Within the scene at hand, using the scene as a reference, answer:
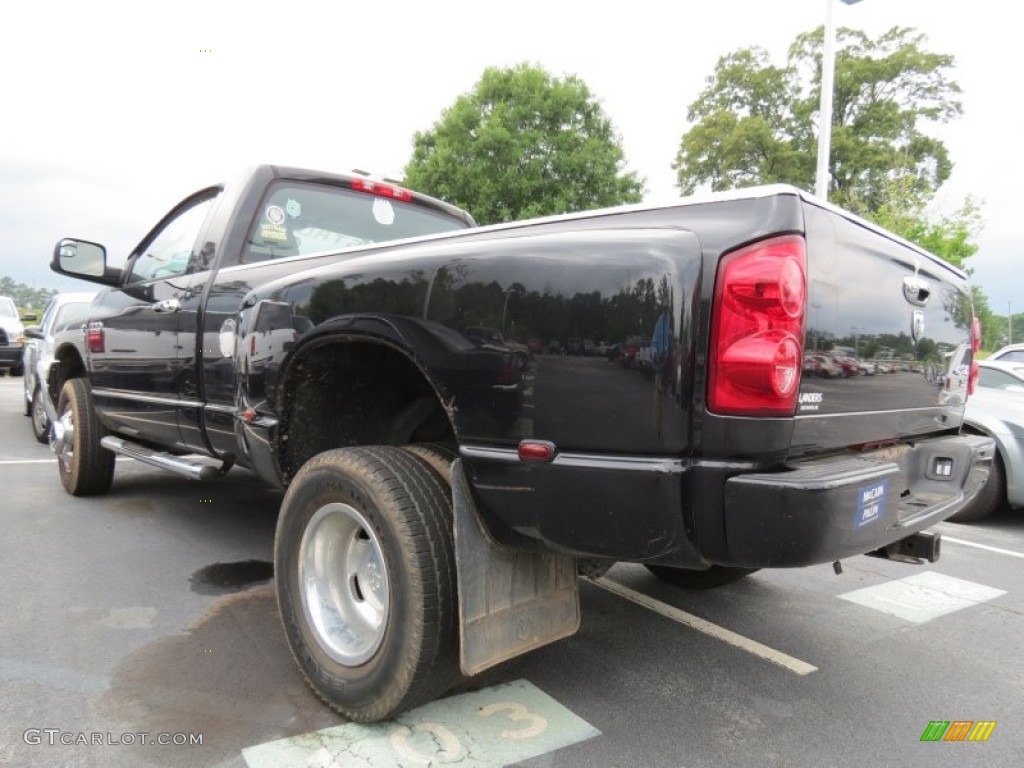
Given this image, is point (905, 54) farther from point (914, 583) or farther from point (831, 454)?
point (831, 454)

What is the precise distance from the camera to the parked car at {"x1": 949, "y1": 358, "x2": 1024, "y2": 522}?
539cm

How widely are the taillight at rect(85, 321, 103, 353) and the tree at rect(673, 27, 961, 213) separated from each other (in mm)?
23016

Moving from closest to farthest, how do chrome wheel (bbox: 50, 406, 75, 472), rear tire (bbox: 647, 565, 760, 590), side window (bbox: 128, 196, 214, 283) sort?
rear tire (bbox: 647, 565, 760, 590) → side window (bbox: 128, 196, 214, 283) → chrome wheel (bbox: 50, 406, 75, 472)

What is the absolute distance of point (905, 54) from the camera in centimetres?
2469

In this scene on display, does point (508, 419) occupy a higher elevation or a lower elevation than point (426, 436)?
higher

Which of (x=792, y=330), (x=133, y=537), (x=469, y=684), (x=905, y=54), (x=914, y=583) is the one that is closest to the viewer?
(x=792, y=330)

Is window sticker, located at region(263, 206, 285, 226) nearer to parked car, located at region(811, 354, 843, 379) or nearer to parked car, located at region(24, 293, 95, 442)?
parked car, located at region(811, 354, 843, 379)

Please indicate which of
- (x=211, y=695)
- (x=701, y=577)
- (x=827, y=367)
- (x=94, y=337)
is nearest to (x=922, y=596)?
(x=701, y=577)

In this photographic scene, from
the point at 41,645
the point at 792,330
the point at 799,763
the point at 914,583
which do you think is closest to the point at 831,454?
the point at 792,330

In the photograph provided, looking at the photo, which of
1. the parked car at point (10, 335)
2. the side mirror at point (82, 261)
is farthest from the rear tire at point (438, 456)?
the parked car at point (10, 335)

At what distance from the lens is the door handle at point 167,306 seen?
3545 mm

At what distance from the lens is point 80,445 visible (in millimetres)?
4770

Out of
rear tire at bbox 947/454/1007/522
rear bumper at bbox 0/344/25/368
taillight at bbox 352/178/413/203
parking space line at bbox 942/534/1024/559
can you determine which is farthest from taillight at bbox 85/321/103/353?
rear bumper at bbox 0/344/25/368

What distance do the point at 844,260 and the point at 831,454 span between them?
56 centimetres
